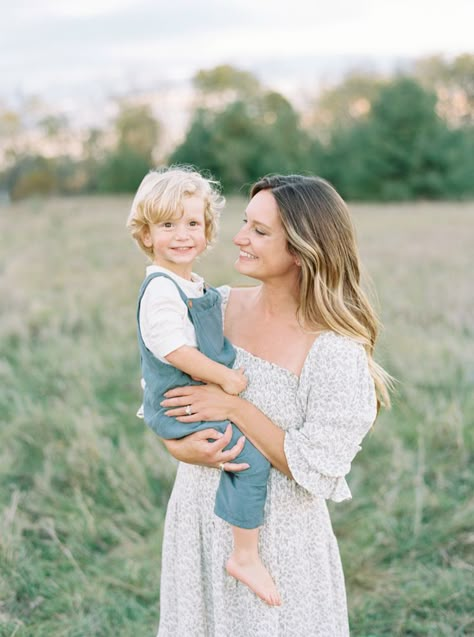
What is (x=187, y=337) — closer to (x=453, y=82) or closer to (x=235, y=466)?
(x=235, y=466)

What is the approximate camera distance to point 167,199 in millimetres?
2195

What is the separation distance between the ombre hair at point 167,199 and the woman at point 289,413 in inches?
6.1

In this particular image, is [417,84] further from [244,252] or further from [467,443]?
[244,252]

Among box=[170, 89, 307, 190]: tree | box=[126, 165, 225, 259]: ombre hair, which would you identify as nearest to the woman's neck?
box=[126, 165, 225, 259]: ombre hair

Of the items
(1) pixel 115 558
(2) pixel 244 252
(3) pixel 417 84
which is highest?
(3) pixel 417 84

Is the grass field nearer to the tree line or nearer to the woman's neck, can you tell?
the woman's neck

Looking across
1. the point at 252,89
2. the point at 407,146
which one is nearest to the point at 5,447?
the point at 407,146

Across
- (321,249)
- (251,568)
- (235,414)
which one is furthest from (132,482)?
(321,249)

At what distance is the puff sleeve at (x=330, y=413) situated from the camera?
6.82 feet

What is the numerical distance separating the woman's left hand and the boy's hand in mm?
17

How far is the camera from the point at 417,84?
105 feet

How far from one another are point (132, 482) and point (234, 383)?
7.66ft

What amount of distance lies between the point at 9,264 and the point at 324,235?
983cm

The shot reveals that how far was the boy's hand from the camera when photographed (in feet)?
7.13
